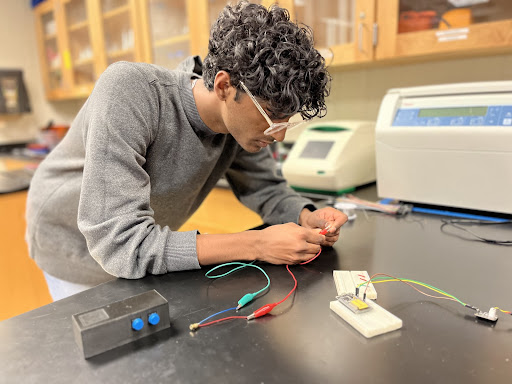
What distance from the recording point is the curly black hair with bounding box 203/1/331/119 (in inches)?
28.7

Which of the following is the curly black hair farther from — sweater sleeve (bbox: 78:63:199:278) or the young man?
sweater sleeve (bbox: 78:63:199:278)

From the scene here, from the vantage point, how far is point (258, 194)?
44.3 inches

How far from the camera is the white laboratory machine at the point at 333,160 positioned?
4.28 ft

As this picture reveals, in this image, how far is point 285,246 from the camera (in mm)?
761

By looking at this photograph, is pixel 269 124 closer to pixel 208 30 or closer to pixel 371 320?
pixel 371 320

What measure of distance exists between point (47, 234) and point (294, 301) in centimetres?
74

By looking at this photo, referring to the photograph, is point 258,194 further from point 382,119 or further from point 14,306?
point 14,306

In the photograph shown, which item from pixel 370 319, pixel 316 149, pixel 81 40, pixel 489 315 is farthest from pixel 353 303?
pixel 81 40

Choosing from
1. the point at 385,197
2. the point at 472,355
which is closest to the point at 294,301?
the point at 472,355

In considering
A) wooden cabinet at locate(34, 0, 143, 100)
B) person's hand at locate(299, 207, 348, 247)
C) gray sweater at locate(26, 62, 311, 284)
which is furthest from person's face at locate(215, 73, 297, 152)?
wooden cabinet at locate(34, 0, 143, 100)

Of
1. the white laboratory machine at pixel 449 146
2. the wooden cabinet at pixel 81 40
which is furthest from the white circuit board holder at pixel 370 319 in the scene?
the wooden cabinet at pixel 81 40

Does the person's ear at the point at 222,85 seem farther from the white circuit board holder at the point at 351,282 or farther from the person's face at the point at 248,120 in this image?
the white circuit board holder at the point at 351,282

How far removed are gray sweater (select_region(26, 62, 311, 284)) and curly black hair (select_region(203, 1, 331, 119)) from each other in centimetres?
17

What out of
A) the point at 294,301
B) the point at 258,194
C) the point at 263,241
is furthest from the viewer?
the point at 258,194
